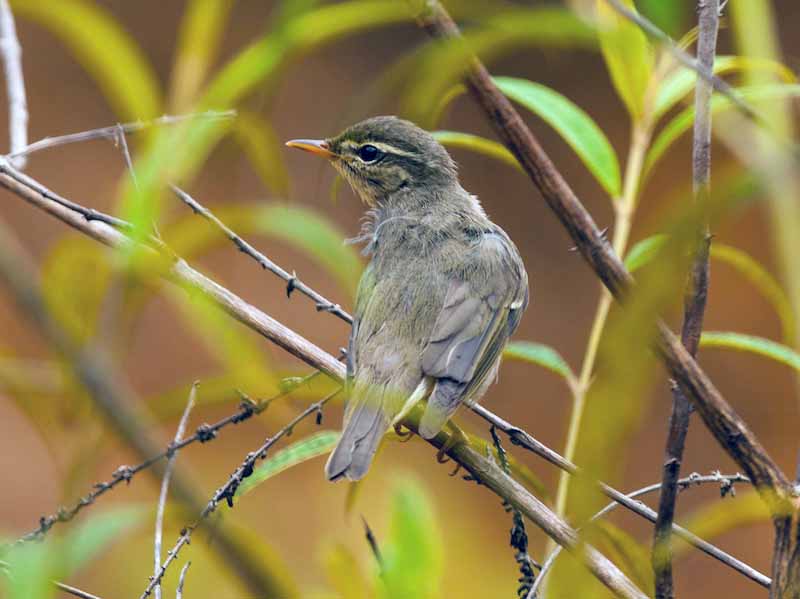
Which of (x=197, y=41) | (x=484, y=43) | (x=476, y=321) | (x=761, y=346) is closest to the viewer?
(x=484, y=43)

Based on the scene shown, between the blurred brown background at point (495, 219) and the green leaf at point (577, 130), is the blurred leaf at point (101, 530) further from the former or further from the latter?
the blurred brown background at point (495, 219)

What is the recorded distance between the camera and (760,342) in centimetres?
203

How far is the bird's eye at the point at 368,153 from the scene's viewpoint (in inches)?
148

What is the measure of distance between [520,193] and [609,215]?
0.57 metres

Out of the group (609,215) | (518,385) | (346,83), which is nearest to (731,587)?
(518,385)

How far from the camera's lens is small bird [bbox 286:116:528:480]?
8.91 feet

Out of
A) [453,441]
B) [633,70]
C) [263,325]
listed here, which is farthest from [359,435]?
[633,70]

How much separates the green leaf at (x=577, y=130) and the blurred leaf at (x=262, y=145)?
1141 millimetres

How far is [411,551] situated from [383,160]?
2.98 metres

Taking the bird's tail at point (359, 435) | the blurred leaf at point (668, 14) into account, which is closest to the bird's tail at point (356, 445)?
the bird's tail at point (359, 435)

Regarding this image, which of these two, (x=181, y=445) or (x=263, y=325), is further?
(x=263, y=325)

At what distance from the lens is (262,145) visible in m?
1.17

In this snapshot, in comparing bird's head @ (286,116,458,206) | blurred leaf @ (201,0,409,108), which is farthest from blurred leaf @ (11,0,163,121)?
bird's head @ (286,116,458,206)

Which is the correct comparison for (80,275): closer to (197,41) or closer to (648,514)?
(197,41)
